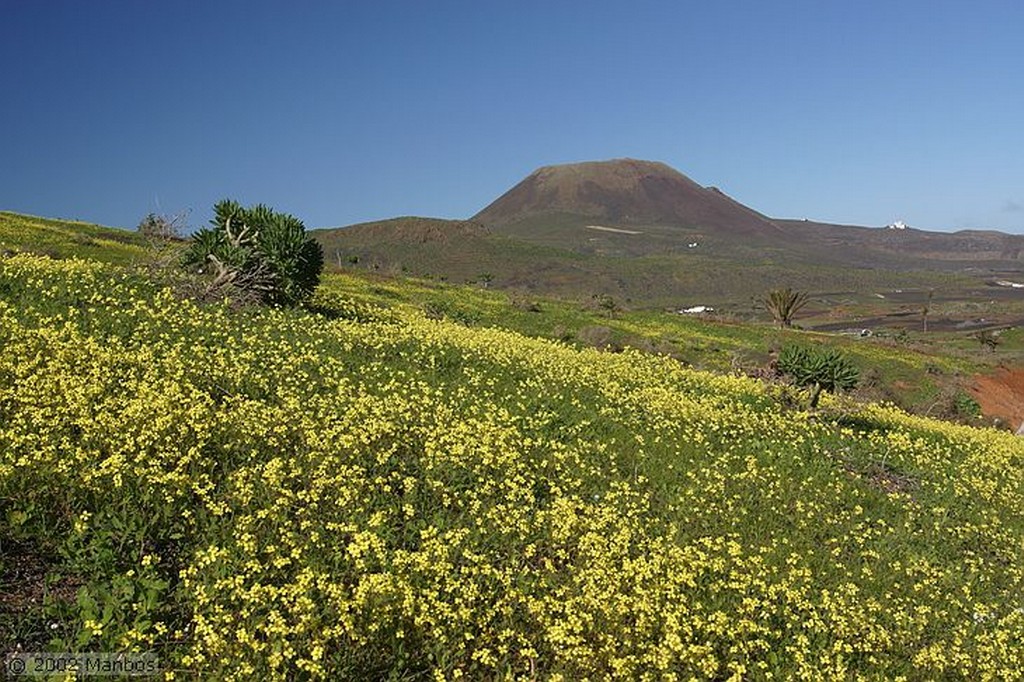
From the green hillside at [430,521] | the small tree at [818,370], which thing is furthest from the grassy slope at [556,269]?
the green hillside at [430,521]

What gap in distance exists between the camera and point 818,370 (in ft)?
69.1

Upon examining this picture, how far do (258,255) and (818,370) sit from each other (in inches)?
665

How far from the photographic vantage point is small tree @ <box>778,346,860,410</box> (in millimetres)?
21078

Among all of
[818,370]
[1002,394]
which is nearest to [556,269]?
[1002,394]

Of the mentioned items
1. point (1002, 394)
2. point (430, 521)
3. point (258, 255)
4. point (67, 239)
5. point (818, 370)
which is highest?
point (67, 239)

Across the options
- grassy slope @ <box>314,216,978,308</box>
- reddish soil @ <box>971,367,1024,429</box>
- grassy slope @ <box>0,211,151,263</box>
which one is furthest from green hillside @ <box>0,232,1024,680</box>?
grassy slope @ <box>314,216,978,308</box>

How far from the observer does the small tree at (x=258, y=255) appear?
20812mm

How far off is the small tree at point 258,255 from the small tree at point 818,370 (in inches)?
596

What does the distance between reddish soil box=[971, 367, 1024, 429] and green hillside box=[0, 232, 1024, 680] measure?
925 inches

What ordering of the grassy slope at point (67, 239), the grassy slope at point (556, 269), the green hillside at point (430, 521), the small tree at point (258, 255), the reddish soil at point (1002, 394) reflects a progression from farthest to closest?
the grassy slope at point (556, 269)
the reddish soil at point (1002, 394)
the grassy slope at point (67, 239)
the small tree at point (258, 255)
the green hillside at point (430, 521)

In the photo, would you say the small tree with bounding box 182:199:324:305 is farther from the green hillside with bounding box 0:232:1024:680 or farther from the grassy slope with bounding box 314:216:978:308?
the grassy slope with bounding box 314:216:978:308

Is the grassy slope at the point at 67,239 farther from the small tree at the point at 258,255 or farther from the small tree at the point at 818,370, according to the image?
the small tree at the point at 818,370

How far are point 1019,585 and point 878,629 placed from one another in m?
4.80

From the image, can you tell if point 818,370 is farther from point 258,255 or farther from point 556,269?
point 556,269
